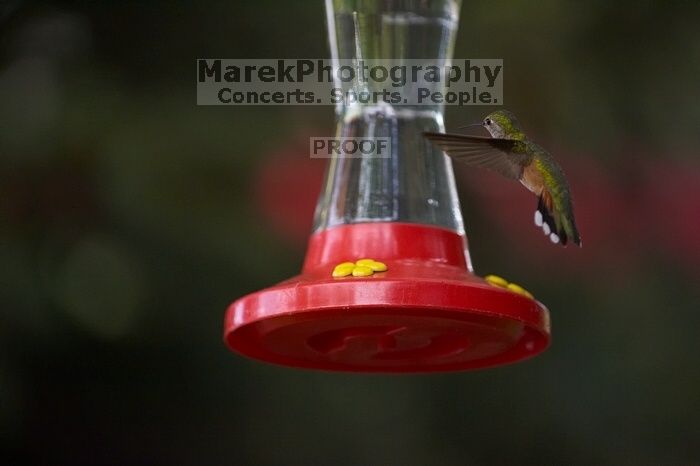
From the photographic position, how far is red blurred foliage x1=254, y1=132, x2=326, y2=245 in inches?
162

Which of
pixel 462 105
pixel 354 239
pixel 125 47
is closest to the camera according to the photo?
pixel 354 239

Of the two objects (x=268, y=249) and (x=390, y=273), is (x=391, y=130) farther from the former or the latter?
(x=268, y=249)

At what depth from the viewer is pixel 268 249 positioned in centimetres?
424

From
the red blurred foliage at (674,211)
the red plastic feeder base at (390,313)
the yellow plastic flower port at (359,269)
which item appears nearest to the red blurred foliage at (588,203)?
the red blurred foliage at (674,211)

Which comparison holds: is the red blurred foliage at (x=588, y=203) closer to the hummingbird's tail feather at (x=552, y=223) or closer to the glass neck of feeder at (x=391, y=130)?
the glass neck of feeder at (x=391, y=130)

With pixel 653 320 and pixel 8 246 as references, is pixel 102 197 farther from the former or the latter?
pixel 653 320

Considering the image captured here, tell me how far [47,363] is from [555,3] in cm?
215

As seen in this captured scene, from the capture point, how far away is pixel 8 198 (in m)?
4.24

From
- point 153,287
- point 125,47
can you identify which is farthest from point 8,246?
point 125,47

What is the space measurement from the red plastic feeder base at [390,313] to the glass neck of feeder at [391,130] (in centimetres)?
6

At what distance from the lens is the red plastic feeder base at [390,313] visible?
2.27 metres

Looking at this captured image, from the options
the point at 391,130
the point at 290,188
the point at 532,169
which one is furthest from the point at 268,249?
the point at 532,169

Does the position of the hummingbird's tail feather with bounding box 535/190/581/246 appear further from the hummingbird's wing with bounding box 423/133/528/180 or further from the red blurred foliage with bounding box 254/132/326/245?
the red blurred foliage with bounding box 254/132/326/245

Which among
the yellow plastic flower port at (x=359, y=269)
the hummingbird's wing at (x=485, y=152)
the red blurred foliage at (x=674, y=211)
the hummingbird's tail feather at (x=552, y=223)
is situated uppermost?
the red blurred foliage at (x=674, y=211)
